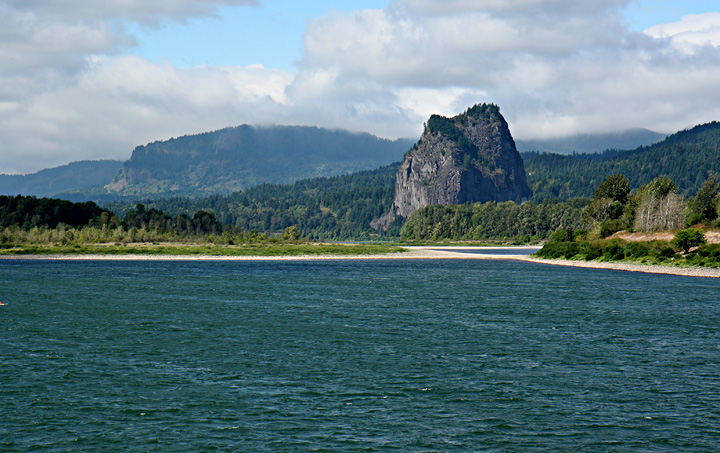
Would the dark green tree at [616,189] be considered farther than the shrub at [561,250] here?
Yes

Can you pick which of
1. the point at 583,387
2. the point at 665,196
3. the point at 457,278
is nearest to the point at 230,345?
the point at 583,387

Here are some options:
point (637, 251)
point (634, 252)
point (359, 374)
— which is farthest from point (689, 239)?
point (359, 374)

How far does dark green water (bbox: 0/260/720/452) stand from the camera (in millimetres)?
24578

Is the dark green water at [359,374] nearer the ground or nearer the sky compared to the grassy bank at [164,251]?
nearer the ground

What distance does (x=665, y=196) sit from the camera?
161500mm

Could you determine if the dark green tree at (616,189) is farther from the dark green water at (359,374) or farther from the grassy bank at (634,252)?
the dark green water at (359,374)

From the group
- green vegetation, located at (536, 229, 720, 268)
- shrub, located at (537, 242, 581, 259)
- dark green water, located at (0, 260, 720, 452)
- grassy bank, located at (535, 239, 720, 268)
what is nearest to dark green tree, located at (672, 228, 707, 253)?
green vegetation, located at (536, 229, 720, 268)

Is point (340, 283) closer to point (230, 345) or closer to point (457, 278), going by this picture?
point (457, 278)

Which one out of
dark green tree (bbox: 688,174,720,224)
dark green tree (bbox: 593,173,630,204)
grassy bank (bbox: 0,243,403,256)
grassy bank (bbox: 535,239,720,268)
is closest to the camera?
grassy bank (bbox: 535,239,720,268)

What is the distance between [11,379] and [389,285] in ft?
204

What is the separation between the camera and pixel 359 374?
34.6 m

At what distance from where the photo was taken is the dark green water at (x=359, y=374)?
2458 cm

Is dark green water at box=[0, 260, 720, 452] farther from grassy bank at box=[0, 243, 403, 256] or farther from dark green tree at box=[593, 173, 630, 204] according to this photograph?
dark green tree at box=[593, 173, 630, 204]

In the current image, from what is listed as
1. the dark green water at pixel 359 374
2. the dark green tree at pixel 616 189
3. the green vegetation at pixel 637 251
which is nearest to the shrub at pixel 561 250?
the green vegetation at pixel 637 251
